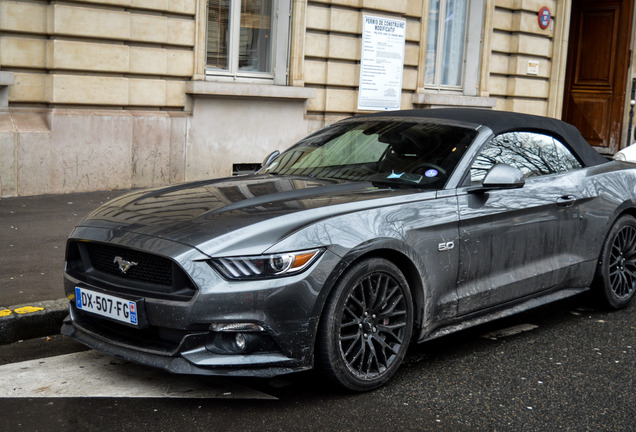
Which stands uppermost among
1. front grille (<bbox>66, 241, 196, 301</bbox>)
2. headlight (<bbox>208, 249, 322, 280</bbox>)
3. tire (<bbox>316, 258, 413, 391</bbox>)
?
headlight (<bbox>208, 249, 322, 280</bbox>)

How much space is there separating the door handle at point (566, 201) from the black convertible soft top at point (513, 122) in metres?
0.50

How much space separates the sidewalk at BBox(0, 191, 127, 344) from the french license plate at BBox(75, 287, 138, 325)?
1033 mm

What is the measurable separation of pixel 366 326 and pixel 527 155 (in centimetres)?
194

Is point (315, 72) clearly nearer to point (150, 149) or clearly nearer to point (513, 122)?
point (150, 149)

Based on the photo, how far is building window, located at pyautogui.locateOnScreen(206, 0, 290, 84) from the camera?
12.6 metres

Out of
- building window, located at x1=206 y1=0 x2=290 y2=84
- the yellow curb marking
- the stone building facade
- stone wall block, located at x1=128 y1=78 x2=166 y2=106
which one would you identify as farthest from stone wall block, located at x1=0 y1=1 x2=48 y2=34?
the yellow curb marking

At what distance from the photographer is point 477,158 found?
5.16 m

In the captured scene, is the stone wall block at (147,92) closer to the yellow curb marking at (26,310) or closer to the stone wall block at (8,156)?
the stone wall block at (8,156)

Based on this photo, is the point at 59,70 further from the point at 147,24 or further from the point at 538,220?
the point at 538,220

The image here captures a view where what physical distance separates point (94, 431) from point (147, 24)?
825 centimetres

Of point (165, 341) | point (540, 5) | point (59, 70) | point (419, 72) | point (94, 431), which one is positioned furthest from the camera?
point (540, 5)

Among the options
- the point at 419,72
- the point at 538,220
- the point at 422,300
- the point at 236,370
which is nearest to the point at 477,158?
the point at 538,220

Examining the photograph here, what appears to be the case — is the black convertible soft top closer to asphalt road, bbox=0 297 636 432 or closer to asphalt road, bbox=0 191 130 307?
asphalt road, bbox=0 297 636 432

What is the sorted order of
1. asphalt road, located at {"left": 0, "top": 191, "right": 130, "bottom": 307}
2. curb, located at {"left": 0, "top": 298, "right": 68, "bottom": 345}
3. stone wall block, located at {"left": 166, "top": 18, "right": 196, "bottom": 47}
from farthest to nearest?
1. stone wall block, located at {"left": 166, "top": 18, "right": 196, "bottom": 47}
2. asphalt road, located at {"left": 0, "top": 191, "right": 130, "bottom": 307}
3. curb, located at {"left": 0, "top": 298, "right": 68, "bottom": 345}
